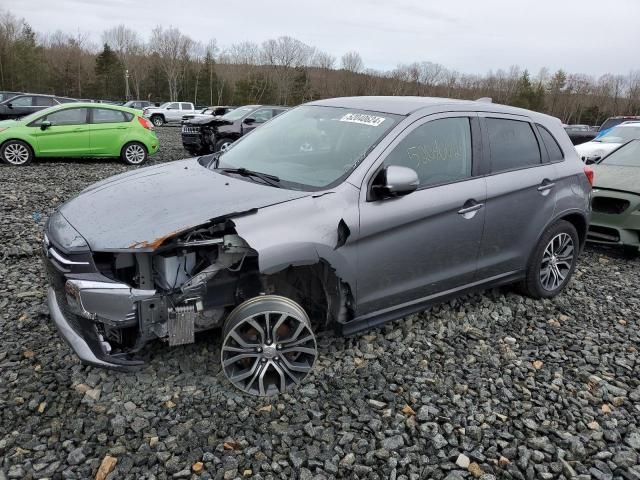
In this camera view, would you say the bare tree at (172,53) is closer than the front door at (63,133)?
No

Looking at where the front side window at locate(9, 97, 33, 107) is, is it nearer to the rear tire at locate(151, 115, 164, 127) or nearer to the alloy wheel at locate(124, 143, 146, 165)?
the alloy wheel at locate(124, 143, 146, 165)

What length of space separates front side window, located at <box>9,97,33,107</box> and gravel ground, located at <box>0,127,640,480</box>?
17735mm

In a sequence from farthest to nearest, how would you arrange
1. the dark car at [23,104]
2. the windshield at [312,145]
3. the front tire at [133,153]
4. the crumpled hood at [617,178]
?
the dark car at [23,104]
the front tire at [133,153]
the crumpled hood at [617,178]
the windshield at [312,145]

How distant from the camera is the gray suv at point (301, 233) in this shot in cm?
280

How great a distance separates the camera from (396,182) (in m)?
3.13

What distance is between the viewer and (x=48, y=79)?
55.0m

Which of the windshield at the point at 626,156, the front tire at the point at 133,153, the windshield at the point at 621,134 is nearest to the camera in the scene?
the windshield at the point at 626,156

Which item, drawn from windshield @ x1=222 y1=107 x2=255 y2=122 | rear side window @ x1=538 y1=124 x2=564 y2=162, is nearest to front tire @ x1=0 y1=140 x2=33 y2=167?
windshield @ x1=222 y1=107 x2=255 y2=122

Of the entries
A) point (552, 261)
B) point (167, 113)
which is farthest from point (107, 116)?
point (167, 113)

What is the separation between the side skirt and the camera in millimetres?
3314

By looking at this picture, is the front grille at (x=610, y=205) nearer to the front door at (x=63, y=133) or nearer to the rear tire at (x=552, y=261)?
the rear tire at (x=552, y=261)

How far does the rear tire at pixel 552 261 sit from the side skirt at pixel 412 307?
25cm

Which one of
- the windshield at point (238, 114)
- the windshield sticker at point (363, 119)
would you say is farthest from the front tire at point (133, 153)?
the windshield sticker at point (363, 119)

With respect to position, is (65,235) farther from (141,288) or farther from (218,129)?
(218,129)
